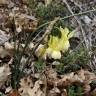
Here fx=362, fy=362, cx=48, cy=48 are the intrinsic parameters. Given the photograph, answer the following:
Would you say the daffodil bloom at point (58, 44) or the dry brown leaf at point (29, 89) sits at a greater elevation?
Answer: the daffodil bloom at point (58, 44)

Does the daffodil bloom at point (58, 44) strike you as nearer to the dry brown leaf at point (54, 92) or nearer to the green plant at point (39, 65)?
the green plant at point (39, 65)

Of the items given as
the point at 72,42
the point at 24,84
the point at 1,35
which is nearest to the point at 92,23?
the point at 72,42

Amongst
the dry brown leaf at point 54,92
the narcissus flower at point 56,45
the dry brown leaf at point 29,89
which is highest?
the narcissus flower at point 56,45

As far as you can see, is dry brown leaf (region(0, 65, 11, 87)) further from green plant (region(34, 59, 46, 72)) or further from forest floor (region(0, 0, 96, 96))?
green plant (region(34, 59, 46, 72))

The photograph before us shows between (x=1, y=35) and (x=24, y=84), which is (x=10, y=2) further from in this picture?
(x=24, y=84)

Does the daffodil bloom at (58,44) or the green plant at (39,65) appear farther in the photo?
the green plant at (39,65)

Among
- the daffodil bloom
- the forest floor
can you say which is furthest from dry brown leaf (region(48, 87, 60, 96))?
the daffodil bloom

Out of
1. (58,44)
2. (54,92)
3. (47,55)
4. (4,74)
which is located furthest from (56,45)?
(4,74)

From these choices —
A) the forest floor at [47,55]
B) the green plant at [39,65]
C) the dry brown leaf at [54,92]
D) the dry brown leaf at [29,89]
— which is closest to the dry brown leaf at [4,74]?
the forest floor at [47,55]
